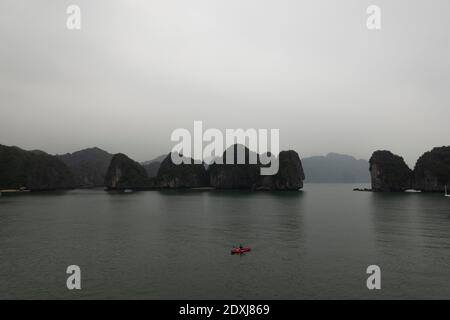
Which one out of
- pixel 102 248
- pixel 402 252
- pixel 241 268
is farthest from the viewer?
pixel 102 248

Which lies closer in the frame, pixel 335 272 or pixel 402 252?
pixel 335 272

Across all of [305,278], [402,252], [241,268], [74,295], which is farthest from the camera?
[402,252]
